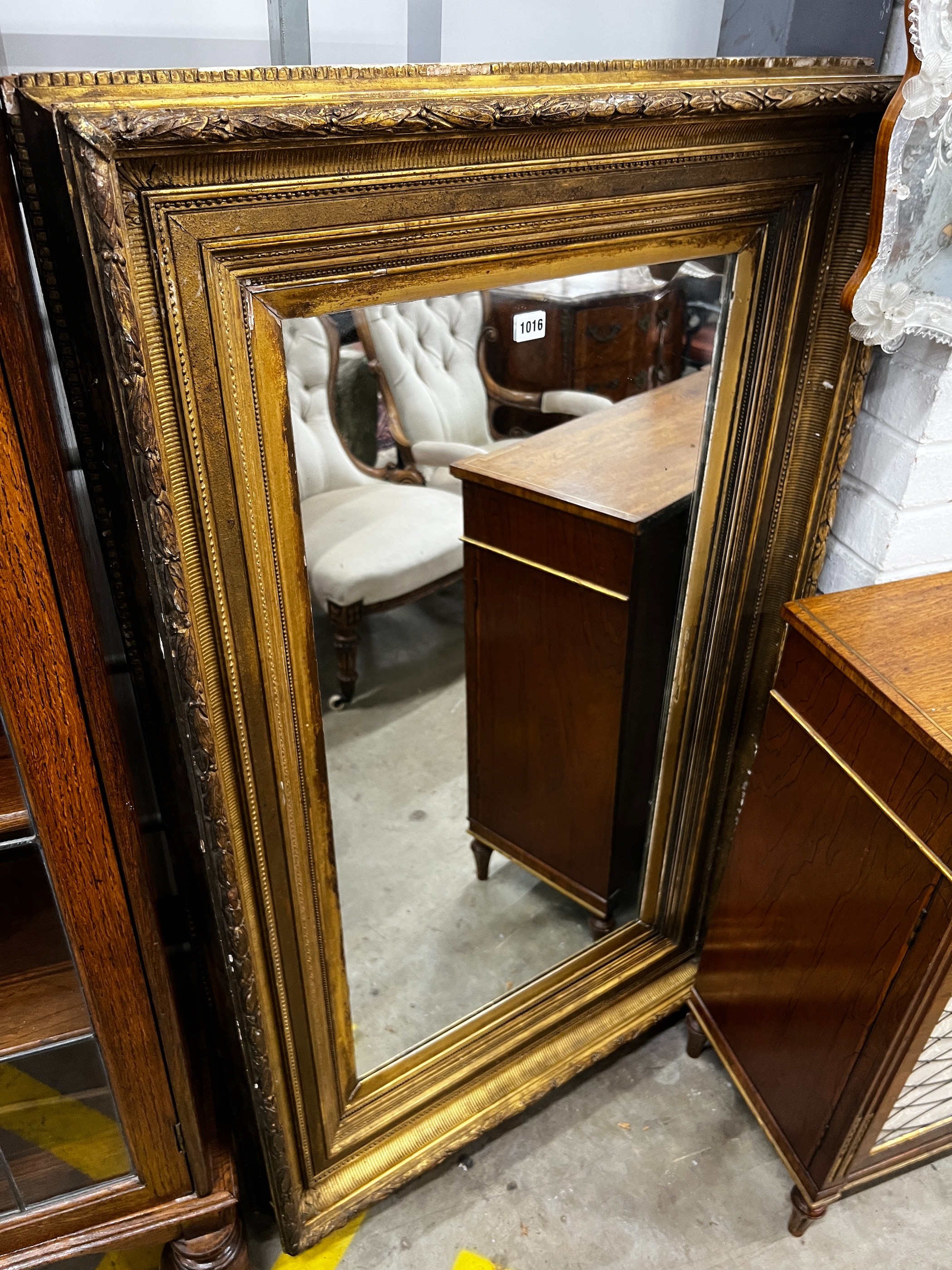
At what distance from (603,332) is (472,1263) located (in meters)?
1.18

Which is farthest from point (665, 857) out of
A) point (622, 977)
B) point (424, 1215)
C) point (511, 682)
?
point (424, 1215)

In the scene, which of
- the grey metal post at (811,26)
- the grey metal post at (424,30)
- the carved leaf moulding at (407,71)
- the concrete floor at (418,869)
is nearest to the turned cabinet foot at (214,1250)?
the concrete floor at (418,869)

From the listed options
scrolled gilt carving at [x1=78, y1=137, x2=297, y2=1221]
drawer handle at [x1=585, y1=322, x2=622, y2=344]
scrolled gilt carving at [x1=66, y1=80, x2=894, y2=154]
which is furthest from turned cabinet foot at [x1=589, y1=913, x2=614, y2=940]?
scrolled gilt carving at [x1=66, y1=80, x2=894, y2=154]

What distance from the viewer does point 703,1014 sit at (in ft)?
4.60

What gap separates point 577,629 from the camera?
1257 mm

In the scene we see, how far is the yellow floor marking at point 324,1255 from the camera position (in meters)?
1.21

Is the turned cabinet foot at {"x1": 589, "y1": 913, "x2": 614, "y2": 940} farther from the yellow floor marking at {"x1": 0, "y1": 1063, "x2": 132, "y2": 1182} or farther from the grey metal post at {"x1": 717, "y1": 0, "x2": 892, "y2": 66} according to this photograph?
the grey metal post at {"x1": 717, "y1": 0, "x2": 892, "y2": 66}

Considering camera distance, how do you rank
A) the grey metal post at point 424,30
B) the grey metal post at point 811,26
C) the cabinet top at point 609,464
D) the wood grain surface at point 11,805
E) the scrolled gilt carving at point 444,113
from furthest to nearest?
the cabinet top at point 609,464, the grey metal post at point 811,26, the grey metal post at point 424,30, the wood grain surface at point 11,805, the scrolled gilt carving at point 444,113

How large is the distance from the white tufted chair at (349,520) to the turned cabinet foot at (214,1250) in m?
0.63

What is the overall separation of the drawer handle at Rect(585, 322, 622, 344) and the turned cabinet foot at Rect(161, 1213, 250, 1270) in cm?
108

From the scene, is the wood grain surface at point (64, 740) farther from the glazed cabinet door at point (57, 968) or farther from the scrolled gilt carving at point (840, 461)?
the scrolled gilt carving at point (840, 461)

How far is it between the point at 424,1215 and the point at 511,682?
2.43 ft

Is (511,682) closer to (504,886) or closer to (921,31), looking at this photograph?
(504,886)

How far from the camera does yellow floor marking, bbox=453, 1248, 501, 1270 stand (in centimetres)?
121
